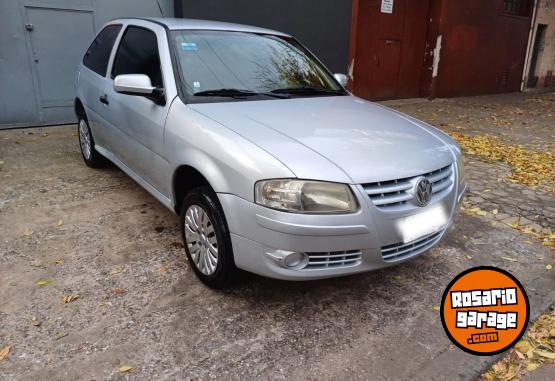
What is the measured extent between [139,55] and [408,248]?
2591 millimetres

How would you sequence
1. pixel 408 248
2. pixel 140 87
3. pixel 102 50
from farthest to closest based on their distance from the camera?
1. pixel 102 50
2. pixel 140 87
3. pixel 408 248

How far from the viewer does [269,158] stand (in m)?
2.33

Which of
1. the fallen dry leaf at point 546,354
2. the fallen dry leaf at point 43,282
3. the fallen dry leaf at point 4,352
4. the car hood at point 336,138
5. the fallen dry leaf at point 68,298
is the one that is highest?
the car hood at point 336,138

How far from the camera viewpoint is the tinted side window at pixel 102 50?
13.9 feet

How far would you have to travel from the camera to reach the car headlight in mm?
2260

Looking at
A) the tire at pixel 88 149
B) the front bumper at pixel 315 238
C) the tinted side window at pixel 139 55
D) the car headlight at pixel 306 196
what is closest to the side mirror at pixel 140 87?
the tinted side window at pixel 139 55

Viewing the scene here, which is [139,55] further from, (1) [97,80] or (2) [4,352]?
(2) [4,352]

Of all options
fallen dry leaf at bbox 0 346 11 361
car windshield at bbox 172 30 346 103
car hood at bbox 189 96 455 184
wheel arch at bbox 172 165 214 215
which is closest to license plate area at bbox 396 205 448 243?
car hood at bbox 189 96 455 184

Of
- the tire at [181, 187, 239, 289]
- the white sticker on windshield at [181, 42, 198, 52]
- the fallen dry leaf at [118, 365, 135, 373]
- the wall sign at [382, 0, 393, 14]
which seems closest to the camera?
the fallen dry leaf at [118, 365, 135, 373]

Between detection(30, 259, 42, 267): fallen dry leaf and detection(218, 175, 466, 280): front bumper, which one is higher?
detection(218, 175, 466, 280): front bumper

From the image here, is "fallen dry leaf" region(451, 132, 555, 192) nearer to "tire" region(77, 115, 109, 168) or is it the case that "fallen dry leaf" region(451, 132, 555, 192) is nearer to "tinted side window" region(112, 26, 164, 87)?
"tinted side window" region(112, 26, 164, 87)

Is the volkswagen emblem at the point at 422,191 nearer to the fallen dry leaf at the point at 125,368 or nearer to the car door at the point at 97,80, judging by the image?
the fallen dry leaf at the point at 125,368

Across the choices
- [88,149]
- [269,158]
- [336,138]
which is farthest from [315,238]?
[88,149]

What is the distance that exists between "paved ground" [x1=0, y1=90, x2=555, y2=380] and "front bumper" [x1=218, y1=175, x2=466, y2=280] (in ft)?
1.24
